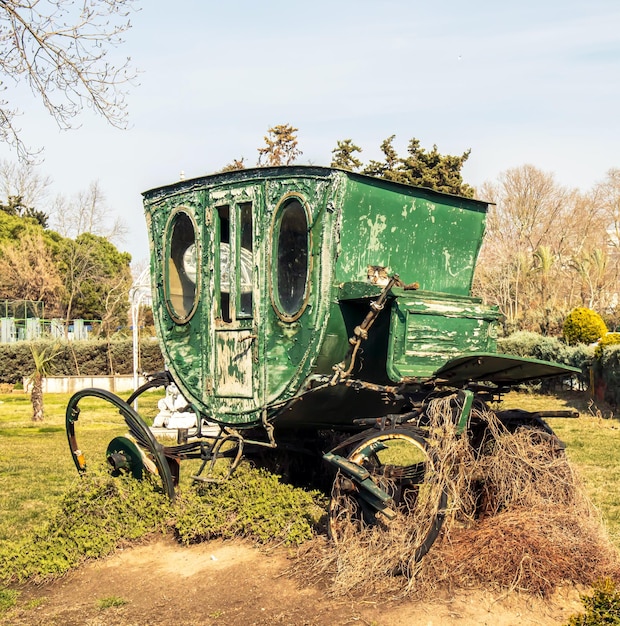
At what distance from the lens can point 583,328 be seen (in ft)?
76.8

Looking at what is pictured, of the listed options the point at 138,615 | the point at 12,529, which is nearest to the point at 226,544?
the point at 138,615

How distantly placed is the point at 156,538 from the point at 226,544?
77 centimetres

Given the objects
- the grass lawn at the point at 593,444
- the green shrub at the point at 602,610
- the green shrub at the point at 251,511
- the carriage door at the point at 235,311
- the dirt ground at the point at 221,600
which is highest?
the carriage door at the point at 235,311

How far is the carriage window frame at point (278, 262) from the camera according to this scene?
646 cm

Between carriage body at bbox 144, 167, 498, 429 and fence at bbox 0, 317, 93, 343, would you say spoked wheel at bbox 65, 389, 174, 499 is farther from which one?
fence at bbox 0, 317, 93, 343

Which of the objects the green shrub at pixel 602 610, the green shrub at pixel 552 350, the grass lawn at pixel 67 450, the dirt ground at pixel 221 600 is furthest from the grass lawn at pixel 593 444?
the green shrub at pixel 602 610

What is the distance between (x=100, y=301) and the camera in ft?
157

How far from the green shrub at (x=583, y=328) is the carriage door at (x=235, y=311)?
58.6 ft

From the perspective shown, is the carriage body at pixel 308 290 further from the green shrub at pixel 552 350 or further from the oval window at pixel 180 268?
the green shrub at pixel 552 350

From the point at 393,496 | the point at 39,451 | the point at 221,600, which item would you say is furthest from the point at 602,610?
the point at 39,451

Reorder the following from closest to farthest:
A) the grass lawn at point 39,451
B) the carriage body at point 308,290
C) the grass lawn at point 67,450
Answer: the carriage body at point 308,290, the grass lawn at point 67,450, the grass lawn at point 39,451

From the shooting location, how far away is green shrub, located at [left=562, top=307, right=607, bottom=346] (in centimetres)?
2330

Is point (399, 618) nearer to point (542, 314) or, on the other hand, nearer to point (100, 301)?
point (542, 314)

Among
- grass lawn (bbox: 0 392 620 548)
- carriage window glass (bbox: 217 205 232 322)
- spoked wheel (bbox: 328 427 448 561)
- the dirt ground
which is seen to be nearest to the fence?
grass lawn (bbox: 0 392 620 548)
